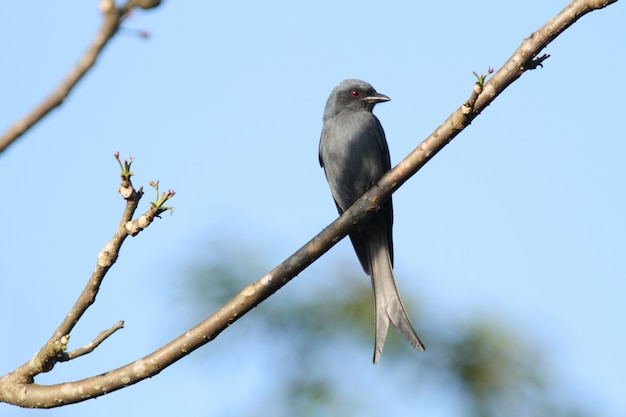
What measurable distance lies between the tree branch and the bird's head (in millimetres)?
3282

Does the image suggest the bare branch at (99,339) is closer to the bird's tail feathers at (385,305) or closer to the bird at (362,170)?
the bird's tail feathers at (385,305)

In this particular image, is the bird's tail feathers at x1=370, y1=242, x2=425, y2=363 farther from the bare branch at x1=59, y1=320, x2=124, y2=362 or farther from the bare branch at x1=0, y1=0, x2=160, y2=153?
the bare branch at x1=0, y1=0, x2=160, y2=153

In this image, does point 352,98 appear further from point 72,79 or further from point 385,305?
point 72,79

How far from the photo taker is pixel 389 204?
666 cm

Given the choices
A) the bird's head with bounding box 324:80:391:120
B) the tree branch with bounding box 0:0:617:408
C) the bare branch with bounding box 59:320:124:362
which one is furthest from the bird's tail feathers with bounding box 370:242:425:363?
the bare branch with bounding box 59:320:124:362

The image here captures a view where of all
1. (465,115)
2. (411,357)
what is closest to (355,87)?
(411,357)

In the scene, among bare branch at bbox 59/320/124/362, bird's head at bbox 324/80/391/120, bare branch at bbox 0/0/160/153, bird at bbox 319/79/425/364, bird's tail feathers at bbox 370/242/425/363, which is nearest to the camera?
bare branch at bbox 0/0/160/153

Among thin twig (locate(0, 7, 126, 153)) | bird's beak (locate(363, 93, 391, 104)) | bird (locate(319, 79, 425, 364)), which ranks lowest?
thin twig (locate(0, 7, 126, 153))

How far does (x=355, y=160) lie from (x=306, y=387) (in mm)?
2409

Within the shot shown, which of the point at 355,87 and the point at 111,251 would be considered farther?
the point at 355,87

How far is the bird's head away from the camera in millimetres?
7316

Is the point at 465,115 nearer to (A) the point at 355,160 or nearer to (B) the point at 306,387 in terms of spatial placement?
(A) the point at 355,160

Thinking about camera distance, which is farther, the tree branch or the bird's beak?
the bird's beak

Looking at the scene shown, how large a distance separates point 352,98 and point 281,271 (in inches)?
153
